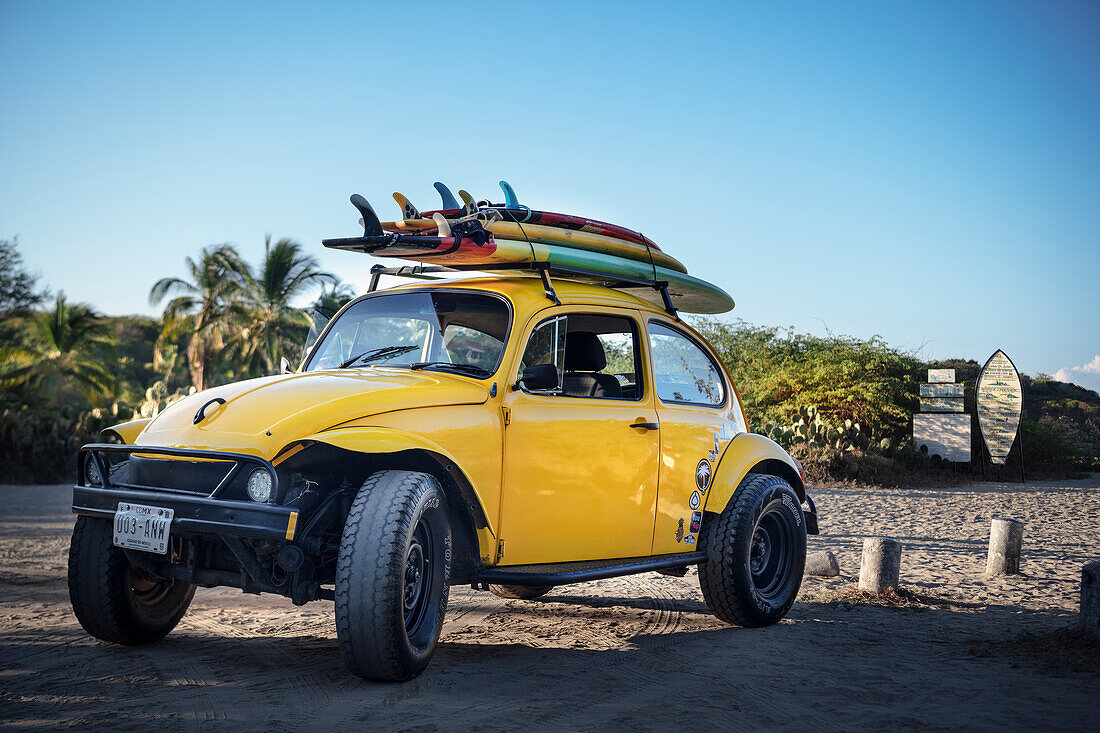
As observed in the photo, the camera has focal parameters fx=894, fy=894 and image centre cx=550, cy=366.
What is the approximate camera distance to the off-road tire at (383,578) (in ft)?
13.2

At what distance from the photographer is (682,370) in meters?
6.45

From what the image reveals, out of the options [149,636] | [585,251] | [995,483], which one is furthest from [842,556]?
[995,483]

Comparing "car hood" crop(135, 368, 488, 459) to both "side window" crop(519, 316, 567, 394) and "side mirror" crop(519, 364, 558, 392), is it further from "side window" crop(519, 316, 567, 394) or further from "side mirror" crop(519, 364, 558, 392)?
"side window" crop(519, 316, 567, 394)

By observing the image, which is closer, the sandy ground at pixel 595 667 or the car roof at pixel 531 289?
the sandy ground at pixel 595 667

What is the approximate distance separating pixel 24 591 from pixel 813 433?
52.3 feet

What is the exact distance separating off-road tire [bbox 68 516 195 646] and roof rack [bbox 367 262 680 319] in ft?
7.35

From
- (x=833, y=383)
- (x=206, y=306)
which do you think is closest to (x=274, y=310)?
(x=206, y=306)

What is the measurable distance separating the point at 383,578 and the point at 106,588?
5.84 feet

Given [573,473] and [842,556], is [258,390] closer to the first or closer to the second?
[573,473]

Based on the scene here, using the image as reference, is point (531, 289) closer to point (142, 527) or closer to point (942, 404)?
point (142, 527)

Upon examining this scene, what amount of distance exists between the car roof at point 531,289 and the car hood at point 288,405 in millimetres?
746

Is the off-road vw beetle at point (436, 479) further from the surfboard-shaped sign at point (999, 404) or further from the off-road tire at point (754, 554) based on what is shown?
the surfboard-shaped sign at point (999, 404)

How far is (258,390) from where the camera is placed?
4.59 m

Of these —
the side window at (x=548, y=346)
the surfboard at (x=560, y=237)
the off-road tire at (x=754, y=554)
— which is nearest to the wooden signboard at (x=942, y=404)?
the off-road tire at (x=754, y=554)
